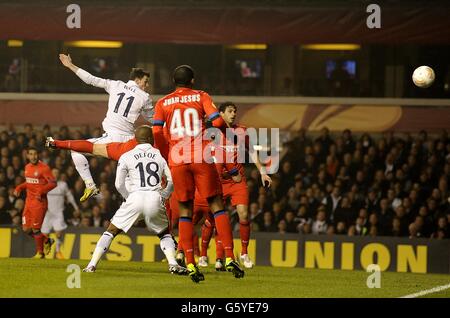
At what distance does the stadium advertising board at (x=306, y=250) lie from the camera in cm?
1895

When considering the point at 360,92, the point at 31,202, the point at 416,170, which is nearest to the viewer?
the point at 31,202

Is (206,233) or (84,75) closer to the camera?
(84,75)

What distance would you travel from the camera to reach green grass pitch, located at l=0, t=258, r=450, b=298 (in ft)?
35.3

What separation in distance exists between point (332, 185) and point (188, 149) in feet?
31.5

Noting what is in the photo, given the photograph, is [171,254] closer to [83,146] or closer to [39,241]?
[83,146]

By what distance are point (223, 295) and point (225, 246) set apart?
129cm

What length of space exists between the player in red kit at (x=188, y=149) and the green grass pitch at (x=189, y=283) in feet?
1.42

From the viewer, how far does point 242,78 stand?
2497 cm

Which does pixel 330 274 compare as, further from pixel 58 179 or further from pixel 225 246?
pixel 58 179

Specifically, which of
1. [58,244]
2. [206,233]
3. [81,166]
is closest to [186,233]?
[206,233]

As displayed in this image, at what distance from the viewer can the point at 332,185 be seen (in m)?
20.9

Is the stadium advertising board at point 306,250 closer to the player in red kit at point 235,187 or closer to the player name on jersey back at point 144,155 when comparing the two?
the player in red kit at point 235,187

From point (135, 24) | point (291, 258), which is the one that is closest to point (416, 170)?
point (291, 258)

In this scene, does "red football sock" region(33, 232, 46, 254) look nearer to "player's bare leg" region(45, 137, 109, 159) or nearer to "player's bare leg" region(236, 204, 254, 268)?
"player's bare leg" region(45, 137, 109, 159)
